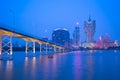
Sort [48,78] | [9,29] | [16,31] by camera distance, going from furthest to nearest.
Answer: [16,31] → [9,29] → [48,78]

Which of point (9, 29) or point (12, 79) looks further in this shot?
point (9, 29)

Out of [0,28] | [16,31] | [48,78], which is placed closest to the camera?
[48,78]

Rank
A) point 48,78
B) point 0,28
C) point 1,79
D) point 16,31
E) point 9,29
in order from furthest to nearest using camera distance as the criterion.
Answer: point 16,31
point 9,29
point 0,28
point 48,78
point 1,79

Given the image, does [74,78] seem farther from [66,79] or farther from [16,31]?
[16,31]

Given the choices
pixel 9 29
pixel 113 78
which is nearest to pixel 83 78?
pixel 113 78

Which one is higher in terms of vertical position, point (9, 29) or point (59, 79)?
point (9, 29)

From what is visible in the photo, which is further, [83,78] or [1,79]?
[83,78]

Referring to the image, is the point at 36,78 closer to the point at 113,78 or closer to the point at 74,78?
the point at 74,78

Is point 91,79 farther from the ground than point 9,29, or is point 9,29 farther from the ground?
point 9,29

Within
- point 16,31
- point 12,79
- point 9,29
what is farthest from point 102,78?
point 16,31

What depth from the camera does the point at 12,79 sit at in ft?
84.9

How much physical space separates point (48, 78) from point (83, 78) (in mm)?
3168

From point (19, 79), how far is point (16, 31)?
129ft

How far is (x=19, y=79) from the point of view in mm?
26125
